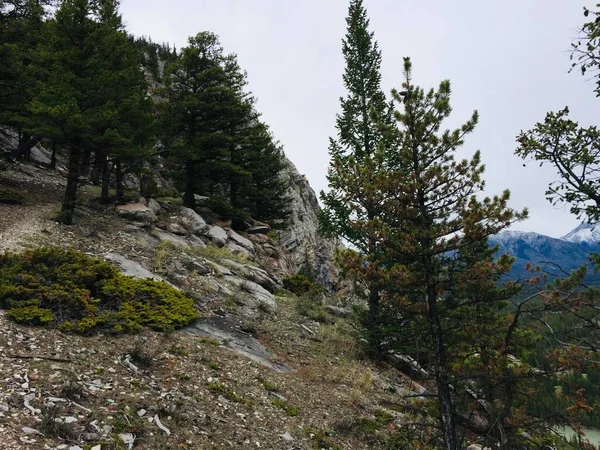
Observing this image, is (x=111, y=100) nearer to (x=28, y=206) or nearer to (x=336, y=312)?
(x=28, y=206)

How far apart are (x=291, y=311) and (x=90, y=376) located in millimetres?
10266

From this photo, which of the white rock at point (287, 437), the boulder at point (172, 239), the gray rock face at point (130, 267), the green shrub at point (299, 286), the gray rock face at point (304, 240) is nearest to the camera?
the white rock at point (287, 437)

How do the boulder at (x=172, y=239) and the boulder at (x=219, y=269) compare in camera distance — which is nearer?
the boulder at (x=219, y=269)

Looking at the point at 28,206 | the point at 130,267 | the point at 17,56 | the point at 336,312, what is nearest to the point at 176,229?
the point at 28,206

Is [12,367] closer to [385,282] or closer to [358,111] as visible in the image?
[385,282]

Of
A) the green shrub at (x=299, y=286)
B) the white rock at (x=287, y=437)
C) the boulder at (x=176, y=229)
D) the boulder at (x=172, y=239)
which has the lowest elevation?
the white rock at (x=287, y=437)

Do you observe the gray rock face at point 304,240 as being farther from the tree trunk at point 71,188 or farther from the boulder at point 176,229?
the tree trunk at point 71,188

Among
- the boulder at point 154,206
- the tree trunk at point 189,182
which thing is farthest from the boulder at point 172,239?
the tree trunk at point 189,182

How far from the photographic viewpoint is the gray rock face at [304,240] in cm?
3816

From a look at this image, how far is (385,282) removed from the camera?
8805 millimetres

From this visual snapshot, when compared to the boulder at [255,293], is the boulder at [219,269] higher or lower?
higher

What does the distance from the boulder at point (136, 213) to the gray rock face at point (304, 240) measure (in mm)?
18374

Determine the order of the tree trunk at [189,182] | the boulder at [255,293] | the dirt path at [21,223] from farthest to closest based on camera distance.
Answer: the tree trunk at [189,182], the boulder at [255,293], the dirt path at [21,223]

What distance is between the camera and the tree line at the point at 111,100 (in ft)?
52.0
